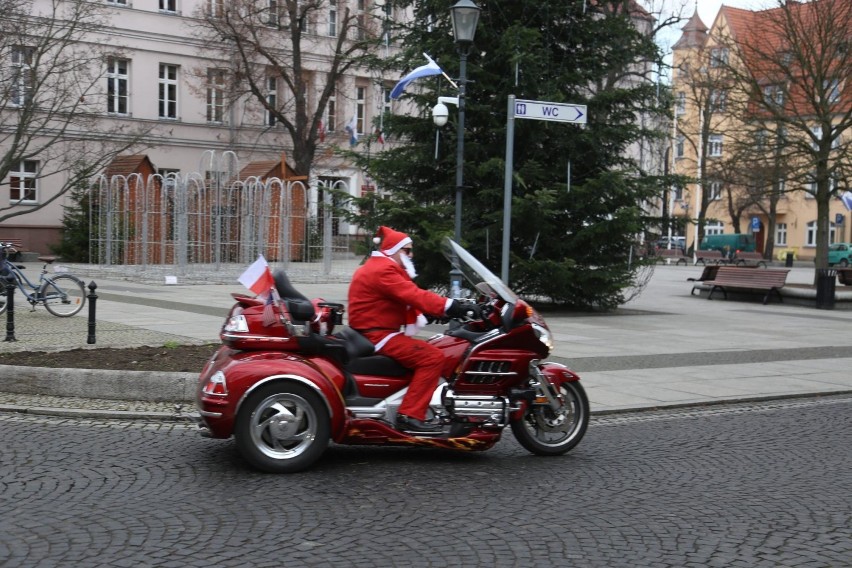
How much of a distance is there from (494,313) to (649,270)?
14582mm

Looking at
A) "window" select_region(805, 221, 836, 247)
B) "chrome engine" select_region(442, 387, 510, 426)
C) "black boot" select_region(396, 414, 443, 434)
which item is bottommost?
"black boot" select_region(396, 414, 443, 434)

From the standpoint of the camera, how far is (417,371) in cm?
681

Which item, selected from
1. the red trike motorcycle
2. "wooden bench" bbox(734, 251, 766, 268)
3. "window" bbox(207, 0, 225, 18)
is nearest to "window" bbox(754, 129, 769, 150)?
"window" bbox(207, 0, 225, 18)

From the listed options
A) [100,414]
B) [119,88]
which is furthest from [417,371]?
[119,88]

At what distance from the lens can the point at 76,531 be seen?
5.14 metres

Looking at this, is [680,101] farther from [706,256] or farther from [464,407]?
[706,256]

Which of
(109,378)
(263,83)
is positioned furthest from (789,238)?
(109,378)

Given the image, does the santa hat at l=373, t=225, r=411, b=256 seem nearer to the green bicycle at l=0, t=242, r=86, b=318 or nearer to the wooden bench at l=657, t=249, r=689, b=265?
the green bicycle at l=0, t=242, r=86, b=318

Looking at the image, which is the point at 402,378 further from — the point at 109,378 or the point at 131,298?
the point at 131,298

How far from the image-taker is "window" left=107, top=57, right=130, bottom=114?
4328 cm

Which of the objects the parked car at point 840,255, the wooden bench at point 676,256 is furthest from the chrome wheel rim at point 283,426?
the parked car at point 840,255

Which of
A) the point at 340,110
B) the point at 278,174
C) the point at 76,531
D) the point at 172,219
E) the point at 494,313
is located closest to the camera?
the point at 76,531

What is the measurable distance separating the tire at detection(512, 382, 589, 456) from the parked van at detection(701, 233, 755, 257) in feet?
184

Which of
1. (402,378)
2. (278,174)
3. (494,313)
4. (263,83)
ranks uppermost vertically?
(263,83)
